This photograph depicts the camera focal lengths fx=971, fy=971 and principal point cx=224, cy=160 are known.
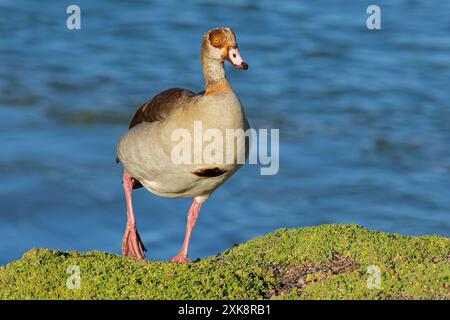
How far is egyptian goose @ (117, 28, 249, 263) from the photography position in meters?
7.14

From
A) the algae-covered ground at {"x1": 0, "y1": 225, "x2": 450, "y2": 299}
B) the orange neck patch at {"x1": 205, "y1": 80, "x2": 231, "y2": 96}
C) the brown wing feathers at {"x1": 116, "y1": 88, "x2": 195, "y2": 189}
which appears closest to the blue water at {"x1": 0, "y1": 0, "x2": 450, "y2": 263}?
the brown wing feathers at {"x1": 116, "y1": 88, "x2": 195, "y2": 189}

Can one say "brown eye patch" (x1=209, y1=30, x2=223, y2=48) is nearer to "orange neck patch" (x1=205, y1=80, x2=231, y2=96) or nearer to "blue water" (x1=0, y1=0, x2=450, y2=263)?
"orange neck patch" (x1=205, y1=80, x2=231, y2=96)

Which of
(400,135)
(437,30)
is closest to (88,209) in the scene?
(400,135)

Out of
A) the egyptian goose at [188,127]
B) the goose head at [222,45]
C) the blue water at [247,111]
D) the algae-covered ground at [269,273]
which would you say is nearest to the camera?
the algae-covered ground at [269,273]

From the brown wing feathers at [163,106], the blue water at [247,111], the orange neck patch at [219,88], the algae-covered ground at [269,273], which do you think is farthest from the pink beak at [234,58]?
the blue water at [247,111]

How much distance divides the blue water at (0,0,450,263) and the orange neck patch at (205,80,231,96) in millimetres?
5105

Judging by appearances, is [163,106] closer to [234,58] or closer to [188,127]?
[188,127]

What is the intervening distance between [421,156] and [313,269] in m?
9.20

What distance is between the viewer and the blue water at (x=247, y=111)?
44.1ft

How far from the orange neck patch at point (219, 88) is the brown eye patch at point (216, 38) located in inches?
11.7

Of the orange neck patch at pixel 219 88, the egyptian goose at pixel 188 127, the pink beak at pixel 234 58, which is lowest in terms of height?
the egyptian goose at pixel 188 127

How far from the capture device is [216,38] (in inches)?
294

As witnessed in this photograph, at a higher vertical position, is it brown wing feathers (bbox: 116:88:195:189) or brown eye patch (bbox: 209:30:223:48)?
brown eye patch (bbox: 209:30:223:48)

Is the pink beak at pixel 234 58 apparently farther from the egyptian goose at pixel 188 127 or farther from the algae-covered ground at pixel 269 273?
the algae-covered ground at pixel 269 273
